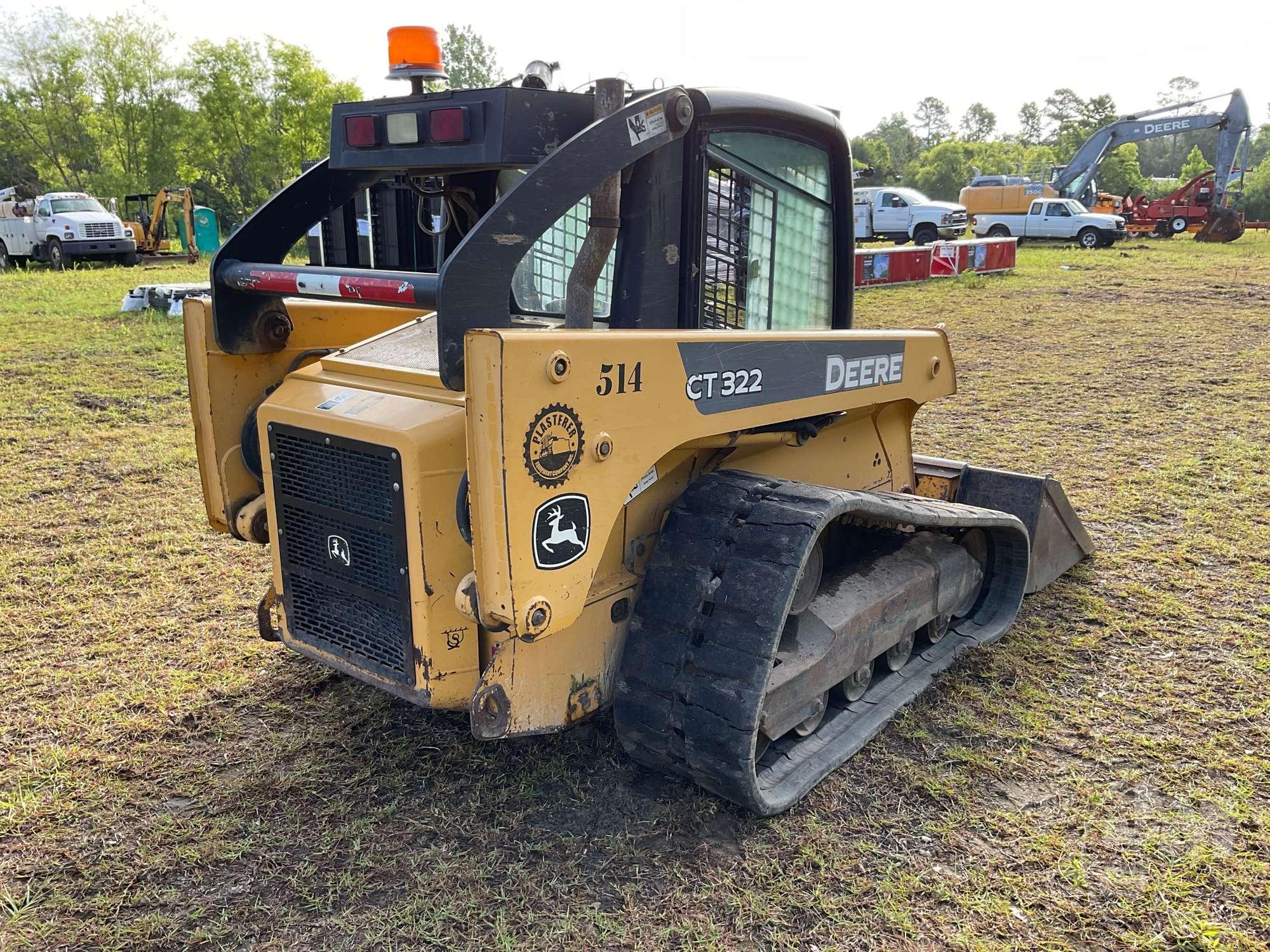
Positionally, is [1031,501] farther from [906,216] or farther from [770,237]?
[906,216]

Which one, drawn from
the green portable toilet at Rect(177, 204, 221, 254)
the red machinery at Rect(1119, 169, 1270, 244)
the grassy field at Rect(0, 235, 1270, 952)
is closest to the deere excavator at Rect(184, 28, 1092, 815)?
the grassy field at Rect(0, 235, 1270, 952)

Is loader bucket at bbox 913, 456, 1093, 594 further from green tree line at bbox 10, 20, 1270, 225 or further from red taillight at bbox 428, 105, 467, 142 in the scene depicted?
green tree line at bbox 10, 20, 1270, 225

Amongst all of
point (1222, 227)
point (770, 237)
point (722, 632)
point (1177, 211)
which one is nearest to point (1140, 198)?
point (1177, 211)

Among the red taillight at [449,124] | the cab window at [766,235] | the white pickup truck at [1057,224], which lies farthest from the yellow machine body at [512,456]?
the white pickup truck at [1057,224]

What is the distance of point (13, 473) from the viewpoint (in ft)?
21.0

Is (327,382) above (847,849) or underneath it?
above

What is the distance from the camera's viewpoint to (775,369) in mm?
2924

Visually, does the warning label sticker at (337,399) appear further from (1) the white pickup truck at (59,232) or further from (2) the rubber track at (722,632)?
(1) the white pickup truck at (59,232)

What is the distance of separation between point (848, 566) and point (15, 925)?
Answer: 2706mm

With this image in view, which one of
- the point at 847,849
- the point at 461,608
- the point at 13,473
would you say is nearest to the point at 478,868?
the point at 461,608

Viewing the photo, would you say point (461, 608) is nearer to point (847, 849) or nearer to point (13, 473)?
point (847, 849)

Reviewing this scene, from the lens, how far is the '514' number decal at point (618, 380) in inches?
92.1

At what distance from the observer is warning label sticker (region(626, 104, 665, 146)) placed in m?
2.49

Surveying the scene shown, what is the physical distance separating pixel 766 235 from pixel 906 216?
25.5 m
